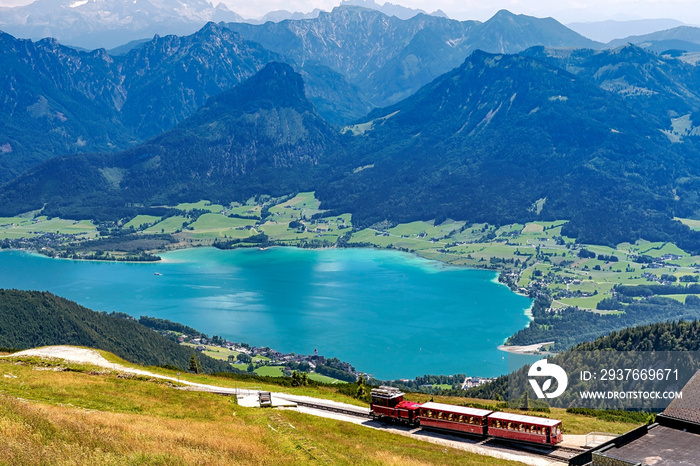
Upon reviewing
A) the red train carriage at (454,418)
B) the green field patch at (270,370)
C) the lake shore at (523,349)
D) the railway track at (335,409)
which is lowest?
the lake shore at (523,349)

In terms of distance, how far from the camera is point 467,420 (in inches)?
1841

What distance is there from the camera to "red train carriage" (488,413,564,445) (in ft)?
142

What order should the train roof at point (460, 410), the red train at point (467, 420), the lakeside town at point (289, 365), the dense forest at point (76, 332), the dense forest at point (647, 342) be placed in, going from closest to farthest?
1. the red train at point (467, 420)
2. the train roof at point (460, 410)
3. the dense forest at point (647, 342)
4. the lakeside town at point (289, 365)
5. the dense forest at point (76, 332)

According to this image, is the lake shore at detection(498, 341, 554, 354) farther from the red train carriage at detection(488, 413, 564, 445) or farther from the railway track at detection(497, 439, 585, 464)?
the railway track at detection(497, 439, 585, 464)

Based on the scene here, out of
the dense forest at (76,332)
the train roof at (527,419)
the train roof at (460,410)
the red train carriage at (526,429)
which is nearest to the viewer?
the red train carriage at (526,429)

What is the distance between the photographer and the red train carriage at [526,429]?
142ft

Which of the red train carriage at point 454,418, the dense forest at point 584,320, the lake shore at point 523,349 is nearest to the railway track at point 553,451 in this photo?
the red train carriage at point 454,418

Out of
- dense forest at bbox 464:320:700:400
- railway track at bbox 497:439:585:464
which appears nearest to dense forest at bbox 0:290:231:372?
dense forest at bbox 464:320:700:400

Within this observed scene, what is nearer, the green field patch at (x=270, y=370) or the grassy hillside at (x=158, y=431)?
the grassy hillside at (x=158, y=431)

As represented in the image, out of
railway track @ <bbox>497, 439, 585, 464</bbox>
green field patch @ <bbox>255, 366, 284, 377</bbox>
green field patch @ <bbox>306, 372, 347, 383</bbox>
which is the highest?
railway track @ <bbox>497, 439, 585, 464</bbox>

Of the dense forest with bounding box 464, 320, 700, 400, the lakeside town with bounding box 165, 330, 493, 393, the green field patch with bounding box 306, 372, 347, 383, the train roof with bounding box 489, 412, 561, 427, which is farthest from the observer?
the lakeside town with bounding box 165, 330, 493, 393

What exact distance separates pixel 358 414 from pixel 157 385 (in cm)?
1657

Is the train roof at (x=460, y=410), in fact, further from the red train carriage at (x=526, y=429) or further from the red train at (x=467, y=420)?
the red train carriage at (x=526, y=429)

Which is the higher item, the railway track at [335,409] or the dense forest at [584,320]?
the railway track at [335,409]
